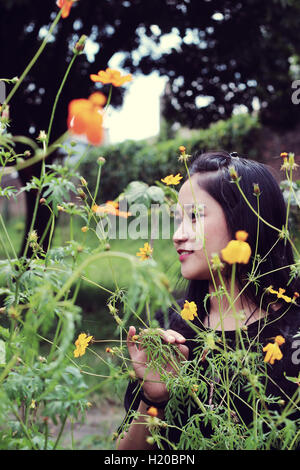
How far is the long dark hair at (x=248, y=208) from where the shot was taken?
3.52 feet

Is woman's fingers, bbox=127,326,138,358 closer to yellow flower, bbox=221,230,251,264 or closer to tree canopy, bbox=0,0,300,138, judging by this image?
yellow flower, bbox=221,230,251,264

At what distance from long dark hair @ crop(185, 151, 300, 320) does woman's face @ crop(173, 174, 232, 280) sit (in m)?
0.02

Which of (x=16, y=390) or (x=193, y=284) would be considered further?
(x=193, y=284)

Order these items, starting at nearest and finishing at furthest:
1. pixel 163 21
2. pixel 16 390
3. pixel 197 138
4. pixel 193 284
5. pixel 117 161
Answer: pixel 16 390
pixel 193 284
pixel 163 21
pixel 197 138
pixel 117 161

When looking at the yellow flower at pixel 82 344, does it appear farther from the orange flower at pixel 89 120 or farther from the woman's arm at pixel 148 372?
the orange flower at pixel 89 120

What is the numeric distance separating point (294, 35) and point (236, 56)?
0.57 meters

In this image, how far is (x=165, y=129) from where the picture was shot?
13.1 metres

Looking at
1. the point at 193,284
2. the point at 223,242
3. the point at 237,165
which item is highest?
the point at 237,165

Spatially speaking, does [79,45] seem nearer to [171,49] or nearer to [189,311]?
[189,311]

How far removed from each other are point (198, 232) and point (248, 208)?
0.20 metres

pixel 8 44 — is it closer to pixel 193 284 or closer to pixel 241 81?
pixel 241 81

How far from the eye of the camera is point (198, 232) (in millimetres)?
929

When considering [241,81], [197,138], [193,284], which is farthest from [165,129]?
[193,284]

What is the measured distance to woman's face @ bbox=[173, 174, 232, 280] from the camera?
955mm
